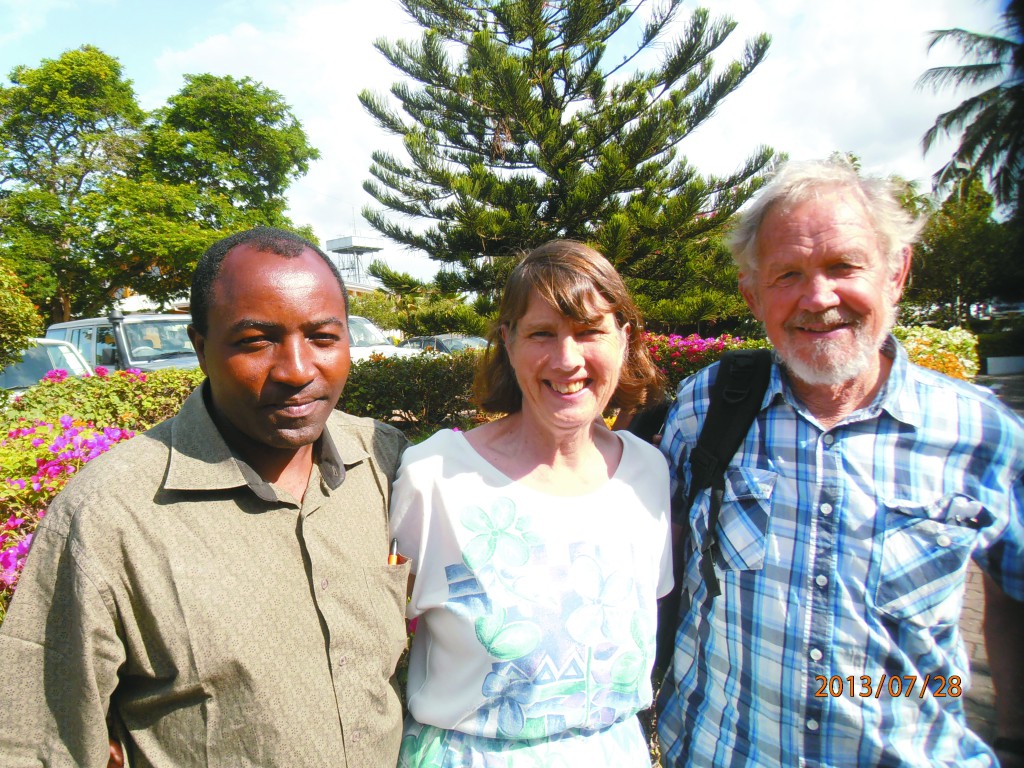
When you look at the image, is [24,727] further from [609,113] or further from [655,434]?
[609,113]

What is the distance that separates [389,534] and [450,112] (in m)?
11.1

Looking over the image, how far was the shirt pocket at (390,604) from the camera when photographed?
1.42m

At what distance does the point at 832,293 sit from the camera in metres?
1.70

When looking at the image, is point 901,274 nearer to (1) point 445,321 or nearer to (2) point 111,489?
(2) point 111,489

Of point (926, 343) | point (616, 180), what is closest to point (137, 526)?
point (926, 343)

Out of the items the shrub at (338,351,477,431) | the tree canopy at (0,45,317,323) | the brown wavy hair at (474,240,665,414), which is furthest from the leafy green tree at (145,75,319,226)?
the brown wavy hair at (474,240,665,414)

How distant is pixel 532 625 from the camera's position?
60.7 inches

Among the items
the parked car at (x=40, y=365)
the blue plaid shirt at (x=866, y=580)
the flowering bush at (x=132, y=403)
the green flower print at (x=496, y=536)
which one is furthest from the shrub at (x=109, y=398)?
the blue plaid shirt at (x=866, y=580)

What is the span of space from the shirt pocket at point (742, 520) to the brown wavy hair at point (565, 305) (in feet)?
1.59

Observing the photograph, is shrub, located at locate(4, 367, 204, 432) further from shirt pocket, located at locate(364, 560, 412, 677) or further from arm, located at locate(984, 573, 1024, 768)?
arm, located at locate(984, 573, 1024, 768)

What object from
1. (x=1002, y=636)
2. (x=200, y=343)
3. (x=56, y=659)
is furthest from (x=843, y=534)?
(x=56, y=659)

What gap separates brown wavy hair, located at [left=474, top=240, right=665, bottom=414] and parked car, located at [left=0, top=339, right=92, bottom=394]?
7.13 m

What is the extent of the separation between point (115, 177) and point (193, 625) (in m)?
23.8
